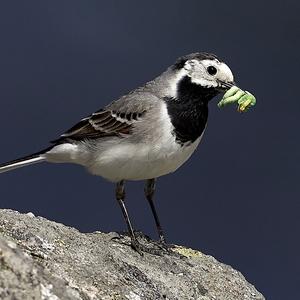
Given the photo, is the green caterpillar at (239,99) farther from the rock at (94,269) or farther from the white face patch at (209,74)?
the rock at (94,269)

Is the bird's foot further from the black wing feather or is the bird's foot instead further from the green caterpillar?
the green caterpillar

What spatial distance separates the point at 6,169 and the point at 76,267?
2660 millimetres

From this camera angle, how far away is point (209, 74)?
636 cm

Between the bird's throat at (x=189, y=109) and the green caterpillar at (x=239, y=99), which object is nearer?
the green caterpillar at (x=239, y=99)

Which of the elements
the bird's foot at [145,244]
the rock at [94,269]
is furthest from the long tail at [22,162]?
the rock at [94,269]

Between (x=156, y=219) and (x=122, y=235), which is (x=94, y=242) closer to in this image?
(x=122, y=235)

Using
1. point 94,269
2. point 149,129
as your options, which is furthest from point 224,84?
point 94,269

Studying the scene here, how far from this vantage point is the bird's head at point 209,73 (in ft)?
20.8

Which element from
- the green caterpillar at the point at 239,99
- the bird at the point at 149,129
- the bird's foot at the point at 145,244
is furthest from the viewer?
the bird at the point at 149,129

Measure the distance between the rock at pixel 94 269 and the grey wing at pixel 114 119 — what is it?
926 millimetres

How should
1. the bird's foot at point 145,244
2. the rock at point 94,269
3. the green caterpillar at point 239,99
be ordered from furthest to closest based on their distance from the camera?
the green caterpillar at point 239,99
the bird's foot at point 145,244
the rock at point 94,269

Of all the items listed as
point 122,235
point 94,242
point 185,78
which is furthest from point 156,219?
point 94,242

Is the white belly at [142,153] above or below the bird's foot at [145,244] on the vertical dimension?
above

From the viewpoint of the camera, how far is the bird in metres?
6.12
